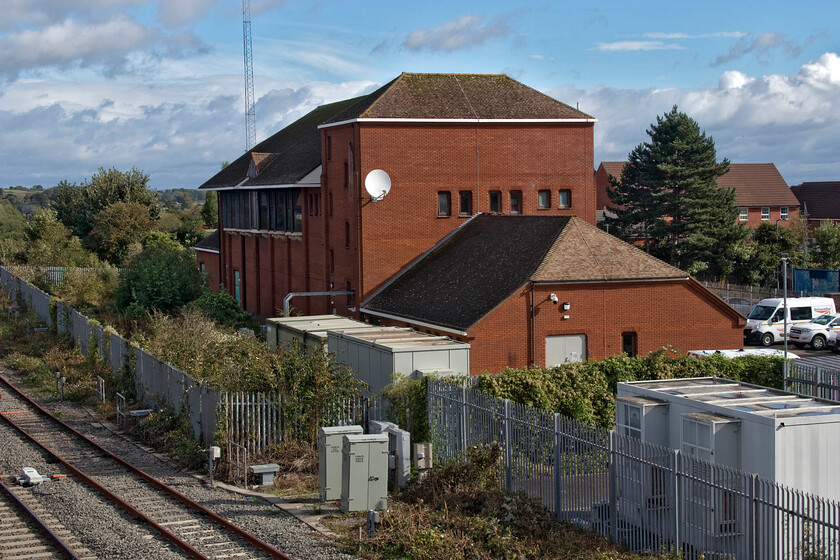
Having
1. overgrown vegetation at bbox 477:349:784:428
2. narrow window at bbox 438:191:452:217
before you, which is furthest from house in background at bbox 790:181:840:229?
overgrown vegetation at bbox 477:349:784:428

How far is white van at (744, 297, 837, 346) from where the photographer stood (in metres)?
41.8

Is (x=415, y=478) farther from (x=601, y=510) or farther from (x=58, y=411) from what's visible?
(x=58, y=411)

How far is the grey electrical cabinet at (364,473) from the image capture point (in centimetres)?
1517

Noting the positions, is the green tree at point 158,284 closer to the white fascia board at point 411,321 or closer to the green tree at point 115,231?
the white fascia board at point 411,321

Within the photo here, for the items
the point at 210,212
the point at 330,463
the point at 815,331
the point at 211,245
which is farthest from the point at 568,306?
the point at 210,212

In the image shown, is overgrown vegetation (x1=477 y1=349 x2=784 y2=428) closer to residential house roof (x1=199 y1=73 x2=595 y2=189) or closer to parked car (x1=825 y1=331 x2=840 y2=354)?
residential house roof (x1=199 y1=73 x2=595 y2=189)

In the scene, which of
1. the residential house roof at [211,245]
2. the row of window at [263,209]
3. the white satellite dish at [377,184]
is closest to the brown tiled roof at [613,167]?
the residential house roof at [211,245]

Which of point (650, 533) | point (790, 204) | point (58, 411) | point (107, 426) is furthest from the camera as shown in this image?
point (790, 204)

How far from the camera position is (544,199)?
125 feet

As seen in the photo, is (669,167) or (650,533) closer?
(650,533)

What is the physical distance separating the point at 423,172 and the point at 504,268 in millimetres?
7694

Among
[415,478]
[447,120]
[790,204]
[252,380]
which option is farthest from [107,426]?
[790,204]

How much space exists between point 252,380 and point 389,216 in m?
17.2

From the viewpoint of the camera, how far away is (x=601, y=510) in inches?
571
